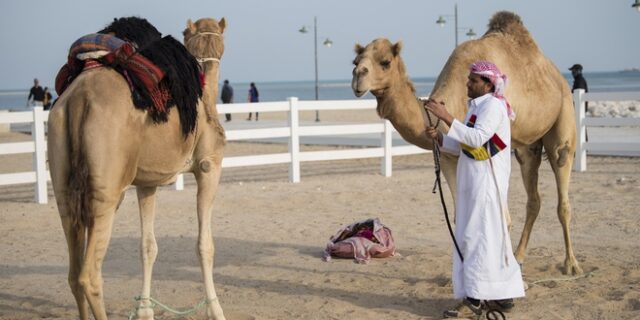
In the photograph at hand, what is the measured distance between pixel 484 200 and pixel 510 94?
6.05 feet

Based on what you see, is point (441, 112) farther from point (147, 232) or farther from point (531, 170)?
point (531, 170)

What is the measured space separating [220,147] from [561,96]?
357cm

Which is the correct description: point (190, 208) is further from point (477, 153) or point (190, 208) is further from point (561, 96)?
point (477, 153)

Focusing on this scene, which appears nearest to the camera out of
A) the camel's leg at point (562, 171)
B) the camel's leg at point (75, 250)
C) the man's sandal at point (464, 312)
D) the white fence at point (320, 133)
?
the camel's leg at point (75, 250)

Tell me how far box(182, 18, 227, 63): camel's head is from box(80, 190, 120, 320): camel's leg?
183 cm

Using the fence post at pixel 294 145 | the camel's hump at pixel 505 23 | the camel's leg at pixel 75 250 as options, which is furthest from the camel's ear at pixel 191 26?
the fence post at pixel 294 145

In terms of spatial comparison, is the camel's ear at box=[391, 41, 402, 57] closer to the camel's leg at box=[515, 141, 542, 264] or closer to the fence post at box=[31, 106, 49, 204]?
the camel's leg at box=[515, 141, 542, 264]

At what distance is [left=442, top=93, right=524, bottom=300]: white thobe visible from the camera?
5.91 metres

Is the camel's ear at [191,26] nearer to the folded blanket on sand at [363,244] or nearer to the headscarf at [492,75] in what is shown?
the headscarf at [492,75]

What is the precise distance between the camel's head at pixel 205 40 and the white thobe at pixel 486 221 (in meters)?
1.93

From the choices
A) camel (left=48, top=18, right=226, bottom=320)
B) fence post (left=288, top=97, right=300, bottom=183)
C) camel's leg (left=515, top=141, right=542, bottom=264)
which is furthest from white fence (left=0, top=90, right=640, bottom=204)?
camel (left=48, top=18, right=226, bottom=320)

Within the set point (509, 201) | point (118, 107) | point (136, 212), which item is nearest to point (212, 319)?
point (118, 107)

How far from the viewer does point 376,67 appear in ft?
21.7

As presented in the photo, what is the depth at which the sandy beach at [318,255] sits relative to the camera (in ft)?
21.9
